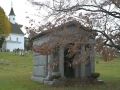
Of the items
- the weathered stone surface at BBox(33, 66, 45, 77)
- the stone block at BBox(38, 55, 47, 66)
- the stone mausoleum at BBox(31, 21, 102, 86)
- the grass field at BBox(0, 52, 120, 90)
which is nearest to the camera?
the grass field at BBox(0, 52, 120, 90)

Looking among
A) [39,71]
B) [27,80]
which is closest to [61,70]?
[39,71]

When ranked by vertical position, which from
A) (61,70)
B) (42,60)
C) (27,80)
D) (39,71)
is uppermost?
(42,60)

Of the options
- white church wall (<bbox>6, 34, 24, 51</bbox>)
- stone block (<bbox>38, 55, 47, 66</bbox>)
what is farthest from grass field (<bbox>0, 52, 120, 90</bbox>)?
white church wall (<bbox>6, 34, 24, 51</bbox>)

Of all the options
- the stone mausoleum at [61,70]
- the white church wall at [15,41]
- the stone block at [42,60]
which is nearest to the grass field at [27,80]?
the stone mausoleum at [61,70]

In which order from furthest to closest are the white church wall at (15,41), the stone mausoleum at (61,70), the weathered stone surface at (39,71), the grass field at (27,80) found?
the white church wall at (15,41)
the weathered stone surface at (39,71)
the stone mausoleum at (61,70)
the grass field at (27,80)

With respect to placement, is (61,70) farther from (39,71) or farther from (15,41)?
(15,41)

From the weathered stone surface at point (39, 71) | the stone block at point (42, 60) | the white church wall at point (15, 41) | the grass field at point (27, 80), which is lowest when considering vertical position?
the grass field at point (27, 80)

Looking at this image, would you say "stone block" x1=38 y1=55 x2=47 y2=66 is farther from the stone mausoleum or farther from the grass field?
the grass field

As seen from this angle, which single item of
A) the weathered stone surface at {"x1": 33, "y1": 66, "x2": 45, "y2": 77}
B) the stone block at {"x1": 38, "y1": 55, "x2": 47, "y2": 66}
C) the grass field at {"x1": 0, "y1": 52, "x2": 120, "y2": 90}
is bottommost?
the grass field at {"x1": 0, "y1": 52, "x2": 120, "y2": 90}

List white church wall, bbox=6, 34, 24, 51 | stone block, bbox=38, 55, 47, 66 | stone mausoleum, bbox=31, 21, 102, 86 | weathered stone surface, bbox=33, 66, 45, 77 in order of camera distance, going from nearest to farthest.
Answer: stone mausoleum, bbox=31, 21, 102, 86 < stone block, bbox=38, 55, 47, 66 < weathered stone surface, bbox=33, 66, 45, 77 < white church wall, bbox=6, 34, 24, 51

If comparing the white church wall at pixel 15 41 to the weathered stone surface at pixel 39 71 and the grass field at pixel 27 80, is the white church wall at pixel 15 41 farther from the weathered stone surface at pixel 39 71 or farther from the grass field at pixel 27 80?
the weathered stone surface at pixel 39 71

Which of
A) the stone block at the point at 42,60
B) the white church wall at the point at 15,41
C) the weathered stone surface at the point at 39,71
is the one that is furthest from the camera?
the white church wall at the point at 15,41

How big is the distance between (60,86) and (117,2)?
6390 millimetres

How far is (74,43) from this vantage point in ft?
49.1
